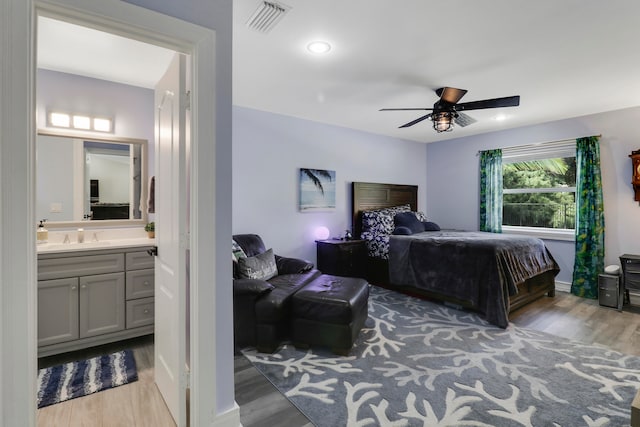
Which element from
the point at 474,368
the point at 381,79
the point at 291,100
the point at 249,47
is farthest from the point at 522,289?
the point at 249,47

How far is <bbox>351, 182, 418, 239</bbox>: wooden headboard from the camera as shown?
5.09 meters

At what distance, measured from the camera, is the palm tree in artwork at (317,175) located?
4.54 m

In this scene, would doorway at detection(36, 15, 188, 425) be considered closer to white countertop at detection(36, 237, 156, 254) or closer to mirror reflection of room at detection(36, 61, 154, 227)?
mirror reflection of room at detection(36, 61, 154, 227)

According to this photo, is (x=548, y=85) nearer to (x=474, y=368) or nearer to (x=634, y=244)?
(x=634, y=244)

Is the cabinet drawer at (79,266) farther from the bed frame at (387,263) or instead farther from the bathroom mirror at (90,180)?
the bed frame at (387,263)

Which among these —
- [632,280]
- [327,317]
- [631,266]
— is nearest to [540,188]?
[631,266]

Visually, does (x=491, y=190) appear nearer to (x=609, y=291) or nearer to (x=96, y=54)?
(x=609, y=291)

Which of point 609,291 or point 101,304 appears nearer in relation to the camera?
point 101,304

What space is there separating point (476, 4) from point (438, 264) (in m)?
2.64

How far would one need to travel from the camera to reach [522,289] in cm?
359

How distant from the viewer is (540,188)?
16.2 ft

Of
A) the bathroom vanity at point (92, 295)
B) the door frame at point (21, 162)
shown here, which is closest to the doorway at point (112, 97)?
the bathroom vanity at point (92, 295)

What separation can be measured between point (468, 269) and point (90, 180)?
13.2 feet

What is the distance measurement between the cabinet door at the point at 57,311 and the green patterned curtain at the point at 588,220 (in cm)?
579
